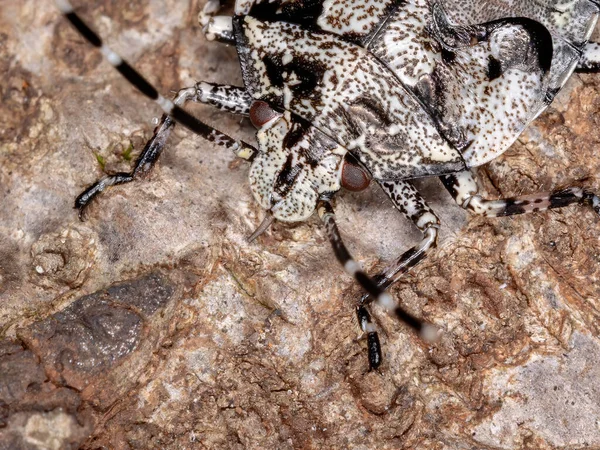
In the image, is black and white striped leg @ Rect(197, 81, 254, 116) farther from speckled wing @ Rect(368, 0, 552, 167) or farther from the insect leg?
speckled wing @ Rect(368, 0, 552, 167)

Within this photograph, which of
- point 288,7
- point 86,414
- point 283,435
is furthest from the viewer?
point 288,7

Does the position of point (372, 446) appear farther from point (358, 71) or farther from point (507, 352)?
point (358, 71)

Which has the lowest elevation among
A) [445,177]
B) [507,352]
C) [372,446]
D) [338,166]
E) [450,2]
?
[372,446]

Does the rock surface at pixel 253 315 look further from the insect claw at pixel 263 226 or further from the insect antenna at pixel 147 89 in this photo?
the insect antenna at pixel 147 89

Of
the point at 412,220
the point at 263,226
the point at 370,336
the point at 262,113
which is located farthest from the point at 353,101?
the point at 370,336

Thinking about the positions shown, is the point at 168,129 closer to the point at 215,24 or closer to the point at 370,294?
the point at 215,24

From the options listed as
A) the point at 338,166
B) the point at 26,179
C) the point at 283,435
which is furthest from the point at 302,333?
the point at 26,179

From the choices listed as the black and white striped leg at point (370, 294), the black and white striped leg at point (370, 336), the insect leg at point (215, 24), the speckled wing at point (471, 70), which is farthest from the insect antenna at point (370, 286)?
the insect leg at point (215, 24)
